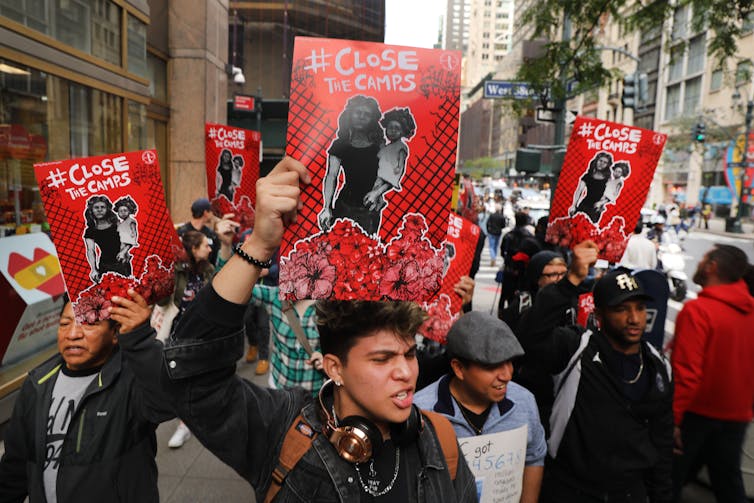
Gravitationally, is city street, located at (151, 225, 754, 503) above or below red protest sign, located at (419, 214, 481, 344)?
below

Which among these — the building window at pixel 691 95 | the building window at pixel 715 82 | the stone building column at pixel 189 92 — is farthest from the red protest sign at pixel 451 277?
the building window at pixel 691 95

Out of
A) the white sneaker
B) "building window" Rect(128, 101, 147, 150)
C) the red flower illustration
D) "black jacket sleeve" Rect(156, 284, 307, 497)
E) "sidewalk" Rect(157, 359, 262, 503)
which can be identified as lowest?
"sidewalk" Rect(157, 359, 262, 503)

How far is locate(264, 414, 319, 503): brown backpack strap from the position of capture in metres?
1.49

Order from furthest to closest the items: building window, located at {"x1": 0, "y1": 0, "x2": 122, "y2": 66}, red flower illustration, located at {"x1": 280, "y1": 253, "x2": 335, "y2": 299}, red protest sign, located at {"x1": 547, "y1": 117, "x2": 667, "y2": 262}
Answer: building window, located at {"x1": 0, "y1": 0, "x2": 122, "y2": 66}
red protest sign, located at {"x1": 547, "y1": 117, "x2": 667, "y2": 262}
red flower illustration, located at {"x1": 280, "y1": 253, "x2": 335, "y2": 299}

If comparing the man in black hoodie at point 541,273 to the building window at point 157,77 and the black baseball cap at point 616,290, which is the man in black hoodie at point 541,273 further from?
the building window at point 157,77

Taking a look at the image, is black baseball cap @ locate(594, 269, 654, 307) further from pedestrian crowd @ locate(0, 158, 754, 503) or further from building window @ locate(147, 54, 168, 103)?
building window @ locate(147, 54, 168, 103)

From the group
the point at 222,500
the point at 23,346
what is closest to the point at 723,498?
the point at 222,500

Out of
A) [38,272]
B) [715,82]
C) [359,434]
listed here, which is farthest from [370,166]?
[715,82]

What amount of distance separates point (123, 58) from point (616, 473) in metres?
8.58

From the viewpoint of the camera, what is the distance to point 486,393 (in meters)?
2.61

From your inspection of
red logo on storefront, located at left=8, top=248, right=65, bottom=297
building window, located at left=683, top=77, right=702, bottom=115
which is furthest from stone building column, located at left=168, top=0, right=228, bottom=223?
building window, located at left=683, top=77, right=702, bottom=115

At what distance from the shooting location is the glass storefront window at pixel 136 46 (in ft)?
28.7

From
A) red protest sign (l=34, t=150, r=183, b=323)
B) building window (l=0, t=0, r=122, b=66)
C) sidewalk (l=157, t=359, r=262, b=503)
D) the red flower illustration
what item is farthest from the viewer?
building window (l=0, t=0, r=122, b=66)

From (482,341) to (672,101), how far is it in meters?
57.7
